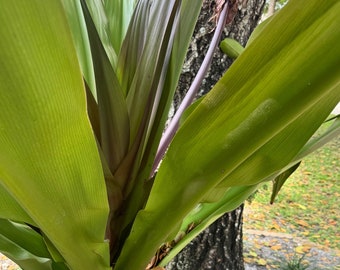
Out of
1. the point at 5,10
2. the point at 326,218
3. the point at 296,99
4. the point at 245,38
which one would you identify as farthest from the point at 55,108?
the point at 326,218

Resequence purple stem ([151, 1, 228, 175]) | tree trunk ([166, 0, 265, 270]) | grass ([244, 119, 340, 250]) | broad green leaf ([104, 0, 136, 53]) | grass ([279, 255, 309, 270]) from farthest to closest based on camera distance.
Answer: grass ([244, 119, 340, 250]), grass ([279, 255, 309, 270]), tree trunk ([166, 0, 265, 270]), broad green leaf ([104, 0, 136, 53]), purple stem ([151, 1, 228, 175])

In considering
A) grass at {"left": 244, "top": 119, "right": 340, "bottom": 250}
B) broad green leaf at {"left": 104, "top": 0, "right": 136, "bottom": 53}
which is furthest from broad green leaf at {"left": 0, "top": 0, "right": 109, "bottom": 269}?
grass at {"left": 244, "top": 119, "right": 340, "bottom": 250}

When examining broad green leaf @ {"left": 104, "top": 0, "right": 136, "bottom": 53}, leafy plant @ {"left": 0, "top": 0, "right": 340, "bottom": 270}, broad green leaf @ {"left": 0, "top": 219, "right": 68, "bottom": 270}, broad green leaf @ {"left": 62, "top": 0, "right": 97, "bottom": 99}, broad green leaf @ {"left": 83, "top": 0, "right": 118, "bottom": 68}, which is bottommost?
broad green leaf @ {"left": 0, "top": 219, "right": 68, "bottom": 270}

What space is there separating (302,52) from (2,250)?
35 centimetres

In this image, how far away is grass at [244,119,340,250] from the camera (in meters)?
2.82

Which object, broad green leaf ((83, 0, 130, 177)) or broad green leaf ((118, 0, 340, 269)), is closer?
broad green leaf ((118, 0, 340, 269))

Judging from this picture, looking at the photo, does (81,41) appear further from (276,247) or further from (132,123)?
(276,247)

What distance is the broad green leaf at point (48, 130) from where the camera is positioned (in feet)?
0.79

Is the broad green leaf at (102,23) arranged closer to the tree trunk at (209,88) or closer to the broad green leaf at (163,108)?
the broad green leaf at (163,108)

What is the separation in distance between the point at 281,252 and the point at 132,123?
213 cm

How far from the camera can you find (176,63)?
47cm

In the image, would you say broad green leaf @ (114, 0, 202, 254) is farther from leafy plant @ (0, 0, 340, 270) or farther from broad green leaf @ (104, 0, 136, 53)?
broad green leaf @ (104, 0, 136, 53)

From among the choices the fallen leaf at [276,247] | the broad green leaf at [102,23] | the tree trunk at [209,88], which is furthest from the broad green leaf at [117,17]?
the fallen leaf at [276,247]

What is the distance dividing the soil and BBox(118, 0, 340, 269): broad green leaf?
5.68 feet
